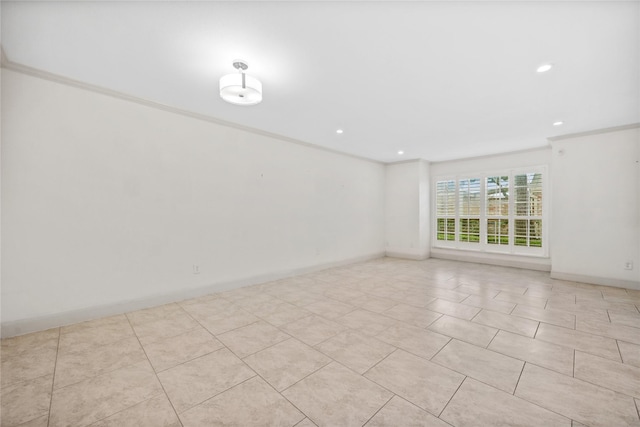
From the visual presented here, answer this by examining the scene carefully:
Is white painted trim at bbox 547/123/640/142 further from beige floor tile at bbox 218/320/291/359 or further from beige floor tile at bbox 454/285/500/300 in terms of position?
beige floor tile at bbox 218/320/291/359

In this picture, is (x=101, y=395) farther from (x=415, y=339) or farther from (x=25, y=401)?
(x=415, y=339)

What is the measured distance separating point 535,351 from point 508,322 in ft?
2.06

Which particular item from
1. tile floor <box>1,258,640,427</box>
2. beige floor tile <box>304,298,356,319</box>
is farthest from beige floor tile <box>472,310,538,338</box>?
beige floor tile <box>304,298,356,319</box>

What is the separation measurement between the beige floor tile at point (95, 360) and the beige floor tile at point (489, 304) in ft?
12.5

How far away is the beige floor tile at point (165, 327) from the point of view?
254 cm

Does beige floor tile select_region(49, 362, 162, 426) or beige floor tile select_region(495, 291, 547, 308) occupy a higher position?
beige floor tile select_region(495, 291, 547, 308)

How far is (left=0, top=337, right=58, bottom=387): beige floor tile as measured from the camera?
1900mm

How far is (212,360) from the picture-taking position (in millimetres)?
2137

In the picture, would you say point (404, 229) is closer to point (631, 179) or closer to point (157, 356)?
point (631, 179)

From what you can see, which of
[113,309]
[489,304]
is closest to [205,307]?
[113,309]

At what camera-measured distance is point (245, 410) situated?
1600mm

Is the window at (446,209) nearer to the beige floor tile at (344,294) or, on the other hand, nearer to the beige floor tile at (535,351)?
the beige floor tile at (344,294)

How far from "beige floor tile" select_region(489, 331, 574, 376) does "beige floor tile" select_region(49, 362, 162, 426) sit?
2856 mm

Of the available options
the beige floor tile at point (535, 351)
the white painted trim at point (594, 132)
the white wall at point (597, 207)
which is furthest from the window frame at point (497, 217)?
the beige floor tile at point (535, 351)
